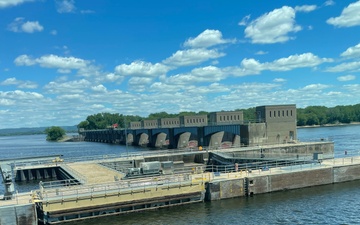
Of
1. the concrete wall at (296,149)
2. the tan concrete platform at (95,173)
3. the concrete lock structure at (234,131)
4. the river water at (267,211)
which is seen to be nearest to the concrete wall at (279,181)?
the river water at (267,211)

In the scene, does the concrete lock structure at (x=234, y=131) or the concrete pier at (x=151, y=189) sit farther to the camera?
the concrete lock structure at (x=234, y=131)

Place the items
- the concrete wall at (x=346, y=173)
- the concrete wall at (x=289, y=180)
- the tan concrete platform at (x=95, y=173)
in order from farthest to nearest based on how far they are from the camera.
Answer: the concrete wall at (x=346, y=173)
the tan concrete platform at (x=95, y=173)
the concrete wall at (x=289, y=180)

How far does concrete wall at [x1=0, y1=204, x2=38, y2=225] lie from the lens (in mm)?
26703

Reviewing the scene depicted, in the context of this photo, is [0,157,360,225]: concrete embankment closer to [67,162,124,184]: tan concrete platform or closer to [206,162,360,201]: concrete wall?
[206,162,360,201]: concrete wall

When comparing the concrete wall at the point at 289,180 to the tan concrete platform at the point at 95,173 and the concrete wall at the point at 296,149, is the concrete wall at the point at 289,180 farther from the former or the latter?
the concrete wall at the point at 296,149

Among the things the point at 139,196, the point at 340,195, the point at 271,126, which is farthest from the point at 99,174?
the point at 271,126

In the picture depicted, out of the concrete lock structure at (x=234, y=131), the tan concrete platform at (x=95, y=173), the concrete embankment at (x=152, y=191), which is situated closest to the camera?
the concrete embankment at (x=152, y=191)

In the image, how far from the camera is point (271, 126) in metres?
71.8

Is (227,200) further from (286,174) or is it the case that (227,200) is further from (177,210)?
(286,174)

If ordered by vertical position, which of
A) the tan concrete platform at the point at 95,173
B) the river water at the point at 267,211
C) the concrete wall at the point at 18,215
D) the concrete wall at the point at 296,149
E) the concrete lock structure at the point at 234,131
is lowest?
the river water at the point at 267,211

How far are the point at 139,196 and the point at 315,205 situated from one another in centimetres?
1569

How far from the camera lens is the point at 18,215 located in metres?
27.1

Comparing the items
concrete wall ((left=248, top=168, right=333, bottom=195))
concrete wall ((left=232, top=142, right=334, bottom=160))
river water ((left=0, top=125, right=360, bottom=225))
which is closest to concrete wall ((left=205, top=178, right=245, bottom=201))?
river water ((left=0, top=125, right=360, bottom=225))

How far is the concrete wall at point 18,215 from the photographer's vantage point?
26.7m
